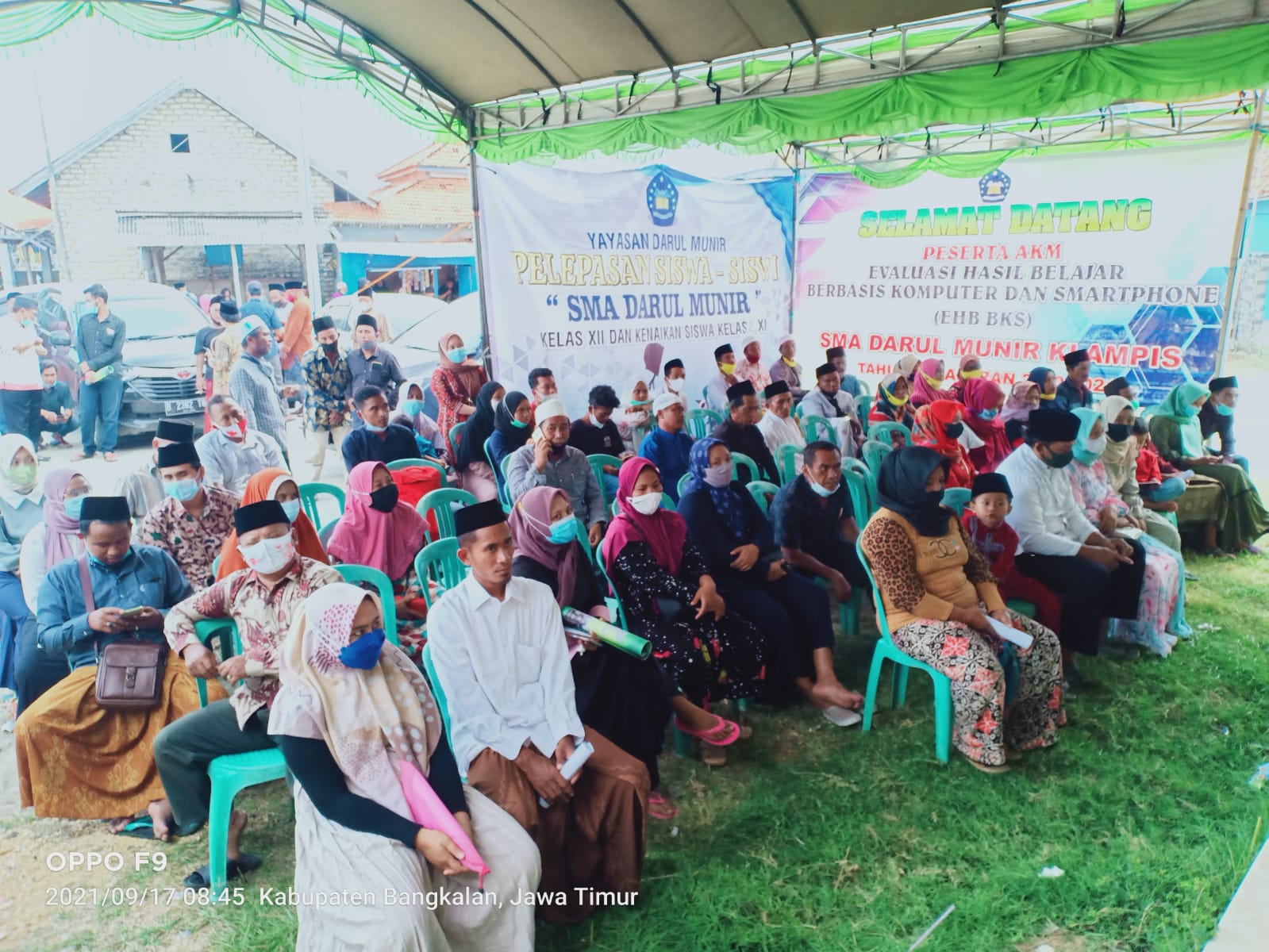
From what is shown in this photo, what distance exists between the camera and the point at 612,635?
8.95 feet

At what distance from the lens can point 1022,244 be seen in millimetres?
9477

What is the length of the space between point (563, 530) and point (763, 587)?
114 cm

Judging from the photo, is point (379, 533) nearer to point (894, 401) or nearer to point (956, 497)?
point (956, 497)

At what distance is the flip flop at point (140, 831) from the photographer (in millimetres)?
2889

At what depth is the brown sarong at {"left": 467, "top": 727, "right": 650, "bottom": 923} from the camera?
2.45 m

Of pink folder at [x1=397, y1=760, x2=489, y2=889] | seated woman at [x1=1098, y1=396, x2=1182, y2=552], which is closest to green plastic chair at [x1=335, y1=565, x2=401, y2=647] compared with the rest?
pink folder at [x1=397, y1=760, x2=489, y2=889]

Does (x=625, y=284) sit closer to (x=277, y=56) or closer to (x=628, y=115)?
(x=628, y=115)

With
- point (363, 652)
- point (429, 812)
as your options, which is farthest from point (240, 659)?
point (429, 812)

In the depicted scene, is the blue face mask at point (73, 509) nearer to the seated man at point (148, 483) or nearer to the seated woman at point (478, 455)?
the seated man at point (148, 483)

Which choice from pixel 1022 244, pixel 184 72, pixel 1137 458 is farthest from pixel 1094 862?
pixel 184 72

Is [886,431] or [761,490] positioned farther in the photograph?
[886,431]

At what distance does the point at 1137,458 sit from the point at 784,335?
5.58m

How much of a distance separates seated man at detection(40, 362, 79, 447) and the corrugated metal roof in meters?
5.27

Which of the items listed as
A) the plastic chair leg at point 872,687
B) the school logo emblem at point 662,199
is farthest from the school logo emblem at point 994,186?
the plastic chair leg at point 872,687
